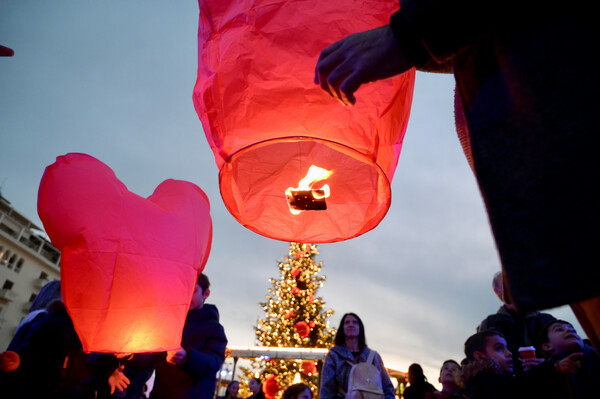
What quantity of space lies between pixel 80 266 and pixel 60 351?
1.82 m

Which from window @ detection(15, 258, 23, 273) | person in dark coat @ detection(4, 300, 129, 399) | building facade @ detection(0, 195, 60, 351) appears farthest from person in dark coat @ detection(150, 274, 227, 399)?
window @ detection(15, 258, 23, 273)

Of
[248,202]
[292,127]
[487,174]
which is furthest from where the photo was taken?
[248,202]

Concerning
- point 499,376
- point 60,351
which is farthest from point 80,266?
point 499,376

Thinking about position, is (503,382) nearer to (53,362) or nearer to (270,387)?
(53,362)

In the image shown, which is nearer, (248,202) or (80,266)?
(248,202)

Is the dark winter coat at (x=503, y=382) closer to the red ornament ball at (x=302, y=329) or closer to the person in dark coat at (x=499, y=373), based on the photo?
the person in dark coat at (x=499, y=373)

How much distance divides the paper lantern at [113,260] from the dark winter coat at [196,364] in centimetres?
126

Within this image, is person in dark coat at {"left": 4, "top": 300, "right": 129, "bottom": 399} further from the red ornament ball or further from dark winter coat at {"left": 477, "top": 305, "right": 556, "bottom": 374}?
the red ornament ball

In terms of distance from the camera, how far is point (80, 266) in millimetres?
1743

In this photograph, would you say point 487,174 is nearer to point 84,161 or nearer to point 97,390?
point 84,161

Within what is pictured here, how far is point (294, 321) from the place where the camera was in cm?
1535

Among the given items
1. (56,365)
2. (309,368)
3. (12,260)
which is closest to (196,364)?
(56,365)

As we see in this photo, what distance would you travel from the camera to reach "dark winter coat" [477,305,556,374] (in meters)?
3.28

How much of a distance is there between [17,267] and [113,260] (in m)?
44.0
